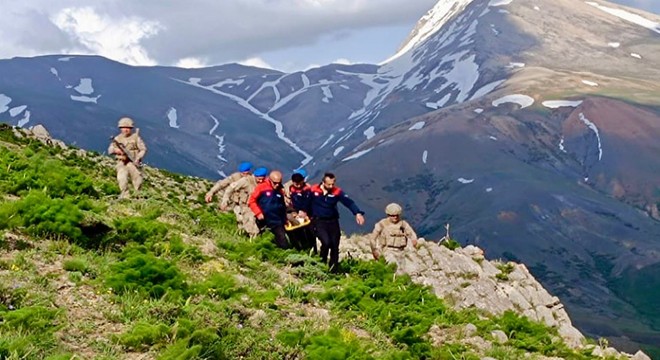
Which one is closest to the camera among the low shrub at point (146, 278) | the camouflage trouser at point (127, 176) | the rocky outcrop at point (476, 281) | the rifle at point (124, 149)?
the low shrub at point (146, 278)

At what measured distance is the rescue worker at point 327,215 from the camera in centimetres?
1902

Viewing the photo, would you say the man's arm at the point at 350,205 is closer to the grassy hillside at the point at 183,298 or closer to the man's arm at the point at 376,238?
the grassy hillside at the point at 183,298

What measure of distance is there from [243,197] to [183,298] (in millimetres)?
9722

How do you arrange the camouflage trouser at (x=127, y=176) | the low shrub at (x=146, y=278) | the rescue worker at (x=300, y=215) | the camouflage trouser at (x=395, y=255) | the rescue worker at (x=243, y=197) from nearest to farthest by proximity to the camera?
the low shrub at (x=146, y=278) → the rescue worker at (x=300, y=215) → the rescue worker at (x=243, y=197) → the camouflage trouser at (x=395, y=255) → the camouflage trouser at (x=127, y=176)

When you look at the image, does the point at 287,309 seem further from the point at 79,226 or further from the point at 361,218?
the point at 361,218

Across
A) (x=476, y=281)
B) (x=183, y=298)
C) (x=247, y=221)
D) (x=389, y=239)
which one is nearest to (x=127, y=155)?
(x=247, y=221)

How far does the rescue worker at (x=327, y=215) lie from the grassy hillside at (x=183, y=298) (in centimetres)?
71

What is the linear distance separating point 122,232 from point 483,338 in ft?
25.3

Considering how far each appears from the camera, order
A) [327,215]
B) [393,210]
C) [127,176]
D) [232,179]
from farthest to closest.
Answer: [232,179], [127,176], [393,210], [327,215]

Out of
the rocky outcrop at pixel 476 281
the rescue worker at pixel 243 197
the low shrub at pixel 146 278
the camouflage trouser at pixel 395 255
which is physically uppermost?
the low shrub at pixel 146 278

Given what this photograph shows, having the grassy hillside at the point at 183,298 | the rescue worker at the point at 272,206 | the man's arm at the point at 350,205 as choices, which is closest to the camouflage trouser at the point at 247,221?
the grassy hillside at the point at 183,298

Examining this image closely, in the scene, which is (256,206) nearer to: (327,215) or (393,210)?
(327,215)

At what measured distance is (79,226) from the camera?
1435cm

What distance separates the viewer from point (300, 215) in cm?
1986
